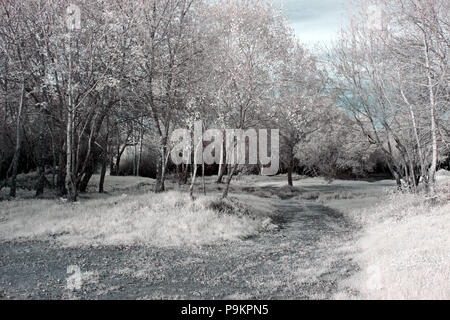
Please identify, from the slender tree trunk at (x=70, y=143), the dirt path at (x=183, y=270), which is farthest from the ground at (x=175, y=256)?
the slender tree trunk at (x=70, y=143)

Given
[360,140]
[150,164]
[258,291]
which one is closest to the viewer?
[258,291]

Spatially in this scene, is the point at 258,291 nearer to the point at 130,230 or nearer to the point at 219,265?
the point at 219,265

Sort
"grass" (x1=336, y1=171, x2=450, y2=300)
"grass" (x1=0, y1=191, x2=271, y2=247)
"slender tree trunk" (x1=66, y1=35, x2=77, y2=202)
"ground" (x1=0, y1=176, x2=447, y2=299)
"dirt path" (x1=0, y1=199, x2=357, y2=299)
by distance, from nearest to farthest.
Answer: "grass" (x1=336, y1=171, x2=450, y2=300)
"dirt path" (x1=0, y1=199, x2=357, y2=299)
"ground" (x1=0, y1=176, x2=447, y2=299)
"grass" (x1=0, y1=191, x2=271, y2=247)
"slender tree trunk" (x1=66, y1=35, x2=77, y2=202)

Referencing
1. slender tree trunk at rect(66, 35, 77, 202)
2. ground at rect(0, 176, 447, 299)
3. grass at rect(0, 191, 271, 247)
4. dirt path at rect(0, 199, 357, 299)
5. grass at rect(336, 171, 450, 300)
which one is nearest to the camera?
grass at rect(336, 171, 450, 300)

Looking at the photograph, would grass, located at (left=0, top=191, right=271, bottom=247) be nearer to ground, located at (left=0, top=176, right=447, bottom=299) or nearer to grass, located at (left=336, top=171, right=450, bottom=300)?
ground, located at (left=0, top=176, right=447, bottom=299)

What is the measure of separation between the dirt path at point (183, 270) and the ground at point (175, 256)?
20 millimetres

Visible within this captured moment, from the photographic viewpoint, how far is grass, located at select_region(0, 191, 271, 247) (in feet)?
41.0

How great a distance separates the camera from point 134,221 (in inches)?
556

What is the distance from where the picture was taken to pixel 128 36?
63.0 ft

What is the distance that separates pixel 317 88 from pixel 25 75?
Answer: 16.0 meters

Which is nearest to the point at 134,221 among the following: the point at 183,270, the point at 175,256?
the point at 175,256

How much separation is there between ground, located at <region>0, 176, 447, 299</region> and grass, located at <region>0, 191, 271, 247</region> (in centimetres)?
4

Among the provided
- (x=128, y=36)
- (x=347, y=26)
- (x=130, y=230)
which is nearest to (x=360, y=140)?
(x=347, y=26)

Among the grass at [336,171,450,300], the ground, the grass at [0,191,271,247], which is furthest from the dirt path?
the grass at [0,191,271,247]
